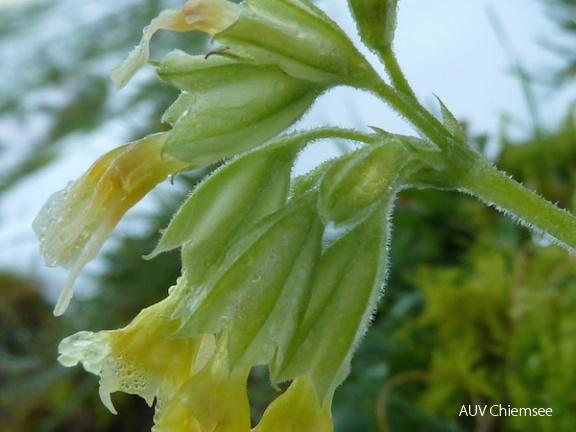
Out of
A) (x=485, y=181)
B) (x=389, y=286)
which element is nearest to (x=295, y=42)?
(x=485, y=181)

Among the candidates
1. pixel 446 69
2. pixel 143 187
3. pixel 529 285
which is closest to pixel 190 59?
pixel 143 187

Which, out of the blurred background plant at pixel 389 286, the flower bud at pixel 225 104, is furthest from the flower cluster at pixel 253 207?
the blurred background plant at pixel 389 286

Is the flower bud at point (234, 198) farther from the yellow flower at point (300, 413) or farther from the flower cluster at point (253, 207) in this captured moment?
the yellow flower at point (300, 413)

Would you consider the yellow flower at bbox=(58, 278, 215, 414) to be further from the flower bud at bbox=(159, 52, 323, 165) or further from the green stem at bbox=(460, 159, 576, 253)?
the green stem at bbox=(460, 159, 576, 253)

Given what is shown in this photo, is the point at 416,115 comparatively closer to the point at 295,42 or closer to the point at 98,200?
the point at 295,42

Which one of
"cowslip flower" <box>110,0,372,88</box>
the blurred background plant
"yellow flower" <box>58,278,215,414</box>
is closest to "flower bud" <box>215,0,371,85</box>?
"cowslip flower" <box>110,0,372,88</box>
